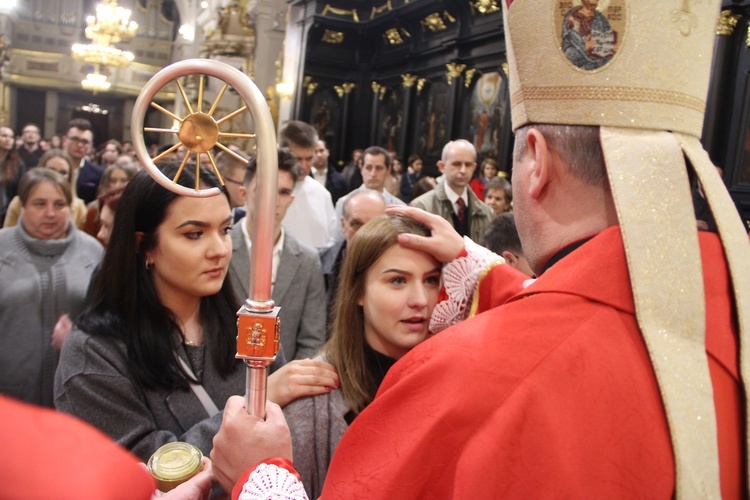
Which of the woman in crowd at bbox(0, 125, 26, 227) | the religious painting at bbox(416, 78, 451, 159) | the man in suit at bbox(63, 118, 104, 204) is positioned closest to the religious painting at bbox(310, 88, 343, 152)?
the religious painting at bbox(416, 78, 451, 159)

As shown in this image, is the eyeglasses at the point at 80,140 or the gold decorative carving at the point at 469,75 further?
the gold decorative carving at the point at 469,75

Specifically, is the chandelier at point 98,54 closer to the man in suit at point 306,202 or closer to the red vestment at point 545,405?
the man in suit at point 306,202

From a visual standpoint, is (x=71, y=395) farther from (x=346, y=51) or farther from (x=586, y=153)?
(x=346, y=51)

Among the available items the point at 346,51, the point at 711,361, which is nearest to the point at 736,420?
the point at 711,361

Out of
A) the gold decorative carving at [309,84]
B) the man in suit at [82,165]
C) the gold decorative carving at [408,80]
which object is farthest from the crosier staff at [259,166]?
the gold decorative carving at [309,84]

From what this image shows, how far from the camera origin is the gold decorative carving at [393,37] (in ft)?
43.0

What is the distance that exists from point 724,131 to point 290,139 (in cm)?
425

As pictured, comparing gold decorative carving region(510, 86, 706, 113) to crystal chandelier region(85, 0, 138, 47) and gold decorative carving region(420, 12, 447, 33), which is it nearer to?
gold decorative carving region(420, 12, 447, 33)

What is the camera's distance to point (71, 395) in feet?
5.93

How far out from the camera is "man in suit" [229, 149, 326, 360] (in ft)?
10.3

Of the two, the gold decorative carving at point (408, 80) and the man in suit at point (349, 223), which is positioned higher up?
the gold decorative carving at point (408, 80)

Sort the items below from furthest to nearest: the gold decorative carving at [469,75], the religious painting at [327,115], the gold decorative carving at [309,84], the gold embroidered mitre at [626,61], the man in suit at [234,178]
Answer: the religious painting at [327,115] → the gold decorative carving at [309,84] → the gold decorative carving at [469,75] → the man in suit at [234,178] → the gold embroidered mitre at [626,61]

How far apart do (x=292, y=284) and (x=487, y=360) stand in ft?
7.67

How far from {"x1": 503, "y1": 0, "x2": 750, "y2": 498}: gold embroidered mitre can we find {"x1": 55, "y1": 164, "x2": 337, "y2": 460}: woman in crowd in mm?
1040
